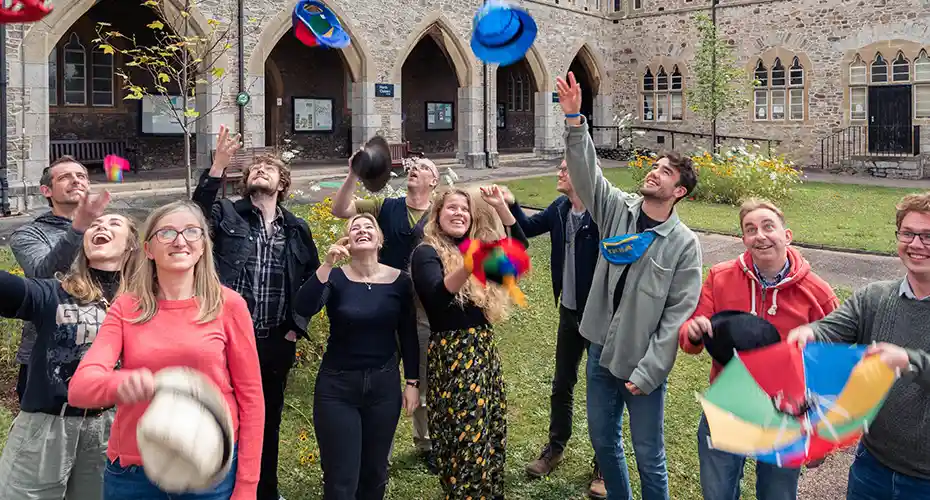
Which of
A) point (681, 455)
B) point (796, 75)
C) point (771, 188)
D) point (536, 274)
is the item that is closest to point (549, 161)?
point (796, 75)

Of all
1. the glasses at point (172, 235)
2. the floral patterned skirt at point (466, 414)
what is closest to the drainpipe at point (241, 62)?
the floral patterned skirt at point (466, 414)

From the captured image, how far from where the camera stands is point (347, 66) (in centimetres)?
1752

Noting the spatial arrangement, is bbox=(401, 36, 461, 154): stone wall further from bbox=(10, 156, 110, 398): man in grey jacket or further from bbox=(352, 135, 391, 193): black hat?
bbox=(10, 156, 110, 398): man in grey jacket

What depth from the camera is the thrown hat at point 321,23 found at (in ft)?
19.4

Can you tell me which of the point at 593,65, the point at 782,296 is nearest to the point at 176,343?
the point at 782,296

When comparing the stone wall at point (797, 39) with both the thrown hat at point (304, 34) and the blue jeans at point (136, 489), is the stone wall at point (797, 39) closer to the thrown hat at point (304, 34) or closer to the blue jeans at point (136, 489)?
the thrown hat at point (304, 34)

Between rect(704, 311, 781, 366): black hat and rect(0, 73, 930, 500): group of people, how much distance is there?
0.07m

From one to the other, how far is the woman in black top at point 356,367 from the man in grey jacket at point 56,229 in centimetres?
94

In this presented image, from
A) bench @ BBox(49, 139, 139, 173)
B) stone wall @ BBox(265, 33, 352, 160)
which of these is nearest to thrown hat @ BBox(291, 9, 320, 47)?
bench @ BBox(49, 139, 139, 173)

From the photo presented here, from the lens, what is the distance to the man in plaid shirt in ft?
11.1

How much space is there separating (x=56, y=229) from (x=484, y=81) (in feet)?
60.1

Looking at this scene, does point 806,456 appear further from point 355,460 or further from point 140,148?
point 140,148

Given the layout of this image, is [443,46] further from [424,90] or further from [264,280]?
[264,280]

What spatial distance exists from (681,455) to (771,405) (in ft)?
7.51
